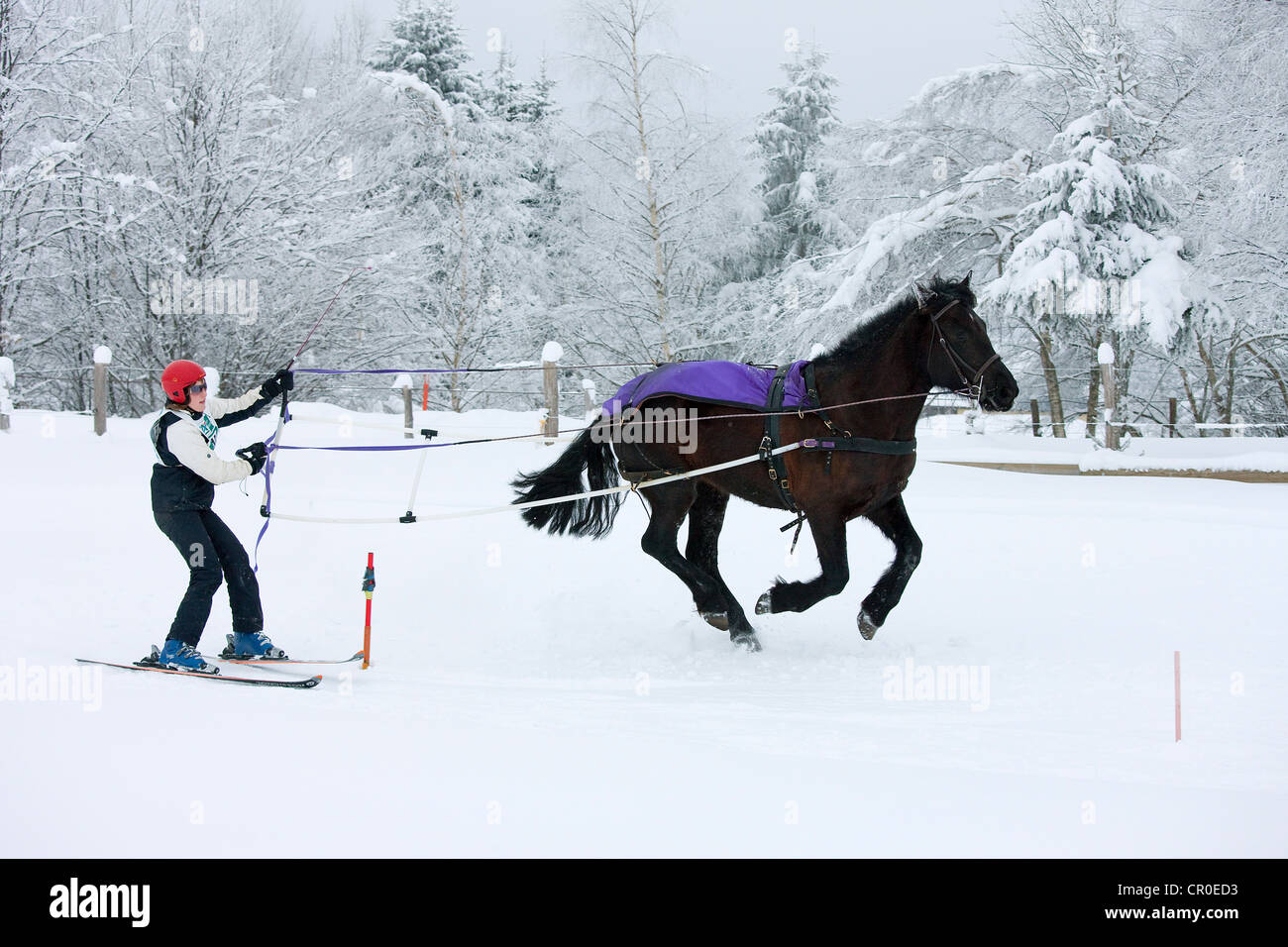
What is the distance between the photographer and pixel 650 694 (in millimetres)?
4863

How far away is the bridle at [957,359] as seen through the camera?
5.47 meters

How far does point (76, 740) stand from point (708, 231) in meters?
17.9

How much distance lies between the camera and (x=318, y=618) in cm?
683

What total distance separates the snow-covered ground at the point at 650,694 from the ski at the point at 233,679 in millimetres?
120

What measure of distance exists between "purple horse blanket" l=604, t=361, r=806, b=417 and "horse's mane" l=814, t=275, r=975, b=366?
224mm

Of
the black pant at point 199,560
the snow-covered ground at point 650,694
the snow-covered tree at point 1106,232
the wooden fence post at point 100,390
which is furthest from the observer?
the snow-covered tree at point 1106,232

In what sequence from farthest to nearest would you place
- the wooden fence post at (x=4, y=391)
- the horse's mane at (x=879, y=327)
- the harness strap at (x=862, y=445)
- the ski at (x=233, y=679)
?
the wooden fence post at (x=4, y=391) → the horse's mane at (x=879, y=327) → the harness strap at (x=862, y=445) → the ski at (x=233, y=679)

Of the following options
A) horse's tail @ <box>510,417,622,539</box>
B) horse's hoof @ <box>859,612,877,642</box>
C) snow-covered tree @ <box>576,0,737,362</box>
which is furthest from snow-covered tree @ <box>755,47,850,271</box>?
horse's hoof @ <box>859,612,877,642</box>

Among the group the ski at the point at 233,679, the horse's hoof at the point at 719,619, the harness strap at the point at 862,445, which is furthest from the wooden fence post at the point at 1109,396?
the ski at the point at 233,679

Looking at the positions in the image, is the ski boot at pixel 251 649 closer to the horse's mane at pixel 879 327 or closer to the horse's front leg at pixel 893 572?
the horse's front leg at pixel 893 572

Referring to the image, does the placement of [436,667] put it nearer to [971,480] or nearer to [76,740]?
[76,740]

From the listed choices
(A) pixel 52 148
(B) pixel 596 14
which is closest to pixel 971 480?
(B) pixel 596 14

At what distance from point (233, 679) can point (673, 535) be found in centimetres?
266

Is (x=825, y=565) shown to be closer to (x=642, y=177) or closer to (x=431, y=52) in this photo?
(x=642, y=177)
